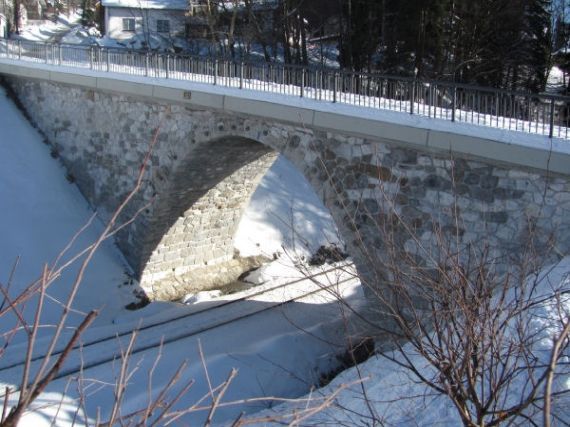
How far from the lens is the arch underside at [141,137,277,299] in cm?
1306

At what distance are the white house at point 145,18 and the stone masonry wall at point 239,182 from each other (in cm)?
1689

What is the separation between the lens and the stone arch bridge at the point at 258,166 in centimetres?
739

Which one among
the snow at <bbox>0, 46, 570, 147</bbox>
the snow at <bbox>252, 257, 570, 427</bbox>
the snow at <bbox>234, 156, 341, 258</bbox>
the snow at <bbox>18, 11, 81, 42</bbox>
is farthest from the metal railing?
the snow at <bbox>18, 11, 81, 42</bbox>

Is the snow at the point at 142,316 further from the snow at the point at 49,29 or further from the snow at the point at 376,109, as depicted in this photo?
the snow at the point at 49,29

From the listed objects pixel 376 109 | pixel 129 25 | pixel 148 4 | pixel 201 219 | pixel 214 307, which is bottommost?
pixel 214 307

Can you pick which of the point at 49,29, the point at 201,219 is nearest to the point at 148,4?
the point at 49,29

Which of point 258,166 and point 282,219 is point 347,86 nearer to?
point 258,166

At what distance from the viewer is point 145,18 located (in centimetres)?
3234

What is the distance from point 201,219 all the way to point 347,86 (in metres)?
6.15

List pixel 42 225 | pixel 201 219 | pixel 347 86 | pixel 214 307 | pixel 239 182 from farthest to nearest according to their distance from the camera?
pixel 201 219 < pixel 239 182 < pixel 42 225 < pixel 214 307 < pixel 347 86

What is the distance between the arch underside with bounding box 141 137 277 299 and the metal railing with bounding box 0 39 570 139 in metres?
1.55

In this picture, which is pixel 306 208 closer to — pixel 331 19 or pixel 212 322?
pixel 212 322

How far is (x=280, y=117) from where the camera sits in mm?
9969

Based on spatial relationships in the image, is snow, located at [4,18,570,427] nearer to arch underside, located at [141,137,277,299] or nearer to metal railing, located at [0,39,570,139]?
metal railing, located at [0,39,570,139]
